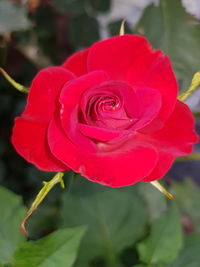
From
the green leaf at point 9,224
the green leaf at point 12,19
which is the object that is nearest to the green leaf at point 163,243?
the green leaf at point 9,224

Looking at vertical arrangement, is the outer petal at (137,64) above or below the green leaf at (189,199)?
above

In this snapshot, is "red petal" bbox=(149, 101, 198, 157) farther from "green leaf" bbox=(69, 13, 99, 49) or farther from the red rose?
"green leaf" bbox=(69, 13, 99, 49)

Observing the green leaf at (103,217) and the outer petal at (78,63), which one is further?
the green leaf at (103,217)

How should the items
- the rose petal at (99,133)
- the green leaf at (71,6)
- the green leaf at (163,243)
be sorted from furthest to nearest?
the green leaf at (71,6) < the green leaf at (163,243) < the rose petal at (99,133)

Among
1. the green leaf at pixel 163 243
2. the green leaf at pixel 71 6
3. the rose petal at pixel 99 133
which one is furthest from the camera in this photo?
the green leaf at pixel 71 6

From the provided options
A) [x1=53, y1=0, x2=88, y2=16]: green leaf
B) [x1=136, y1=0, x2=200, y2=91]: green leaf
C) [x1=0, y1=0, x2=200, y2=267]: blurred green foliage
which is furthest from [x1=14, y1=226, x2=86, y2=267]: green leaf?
[x1=53, y1=0, x2=88, y2=16]: green leaf

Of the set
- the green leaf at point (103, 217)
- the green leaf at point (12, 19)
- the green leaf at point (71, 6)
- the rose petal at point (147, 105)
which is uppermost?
the green leaf at point (12, 19)

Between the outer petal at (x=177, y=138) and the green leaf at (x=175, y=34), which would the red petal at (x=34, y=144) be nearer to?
the outer petal at (x=177, y=138)

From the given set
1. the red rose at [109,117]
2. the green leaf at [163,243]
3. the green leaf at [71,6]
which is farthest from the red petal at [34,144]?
the green leaf at [71,6]
